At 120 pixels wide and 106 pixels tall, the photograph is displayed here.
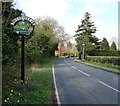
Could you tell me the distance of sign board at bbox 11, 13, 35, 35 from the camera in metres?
9.00

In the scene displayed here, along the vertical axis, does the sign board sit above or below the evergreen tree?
below

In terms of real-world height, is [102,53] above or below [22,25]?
below

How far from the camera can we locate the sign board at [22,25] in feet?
29.5

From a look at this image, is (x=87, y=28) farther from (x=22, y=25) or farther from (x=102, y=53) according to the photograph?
(x=22, y=25)

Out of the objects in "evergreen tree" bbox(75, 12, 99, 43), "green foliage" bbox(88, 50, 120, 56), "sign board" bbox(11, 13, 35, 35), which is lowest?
"green foliage" bbox(88, 50, 120, 56)

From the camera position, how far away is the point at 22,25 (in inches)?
360

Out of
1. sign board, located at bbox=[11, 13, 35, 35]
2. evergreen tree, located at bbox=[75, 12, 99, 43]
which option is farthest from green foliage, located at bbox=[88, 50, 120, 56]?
sign board, located at bbox=[11, 13, 35, 35]

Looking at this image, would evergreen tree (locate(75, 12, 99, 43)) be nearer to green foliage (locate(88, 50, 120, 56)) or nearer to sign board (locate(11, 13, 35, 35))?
green foliage (locate(88, 50, 120, 56))

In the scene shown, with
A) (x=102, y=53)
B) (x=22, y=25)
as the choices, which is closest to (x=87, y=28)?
(x=102, y=53)

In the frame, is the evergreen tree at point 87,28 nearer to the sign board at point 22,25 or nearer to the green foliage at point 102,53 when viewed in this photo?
the green foliage at point 102,53

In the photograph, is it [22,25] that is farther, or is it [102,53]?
[102,53]

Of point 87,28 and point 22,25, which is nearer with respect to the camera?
point 22,25

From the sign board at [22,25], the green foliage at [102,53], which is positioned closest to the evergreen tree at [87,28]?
the green foliage at [102,53]

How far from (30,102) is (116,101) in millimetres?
3630
